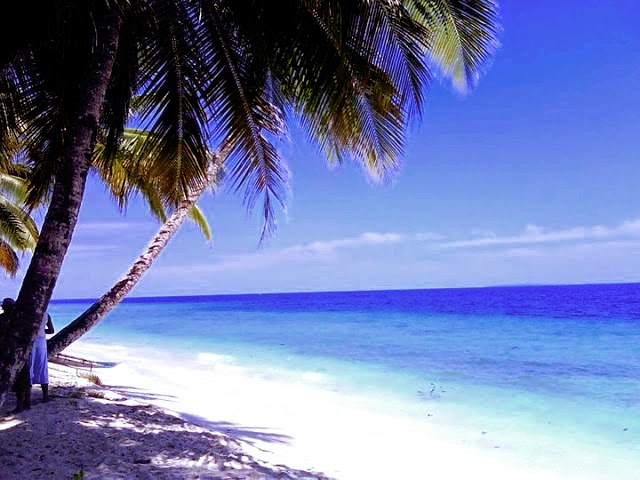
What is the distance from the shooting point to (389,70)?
4977 mm

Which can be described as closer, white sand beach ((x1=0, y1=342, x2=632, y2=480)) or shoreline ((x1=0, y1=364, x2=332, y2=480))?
shoreline ((x1=0, y1=364, x2=332, y2=480))

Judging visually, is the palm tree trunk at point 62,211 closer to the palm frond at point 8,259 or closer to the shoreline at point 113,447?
the shoreline at point 113,447

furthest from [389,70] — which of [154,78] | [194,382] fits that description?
[194,382]

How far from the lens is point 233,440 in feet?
17.5

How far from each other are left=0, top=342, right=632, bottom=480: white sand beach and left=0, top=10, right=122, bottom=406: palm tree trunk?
3.51 feet

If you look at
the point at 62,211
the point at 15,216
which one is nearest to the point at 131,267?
the point at 62,211

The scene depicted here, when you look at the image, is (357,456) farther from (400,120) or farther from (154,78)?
(154,78)

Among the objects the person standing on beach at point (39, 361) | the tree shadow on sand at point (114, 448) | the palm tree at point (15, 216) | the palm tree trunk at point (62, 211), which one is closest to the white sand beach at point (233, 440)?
the tree shadow on sand at point (114, 448)

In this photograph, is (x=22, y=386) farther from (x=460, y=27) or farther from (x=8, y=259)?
(x=8, y=259)

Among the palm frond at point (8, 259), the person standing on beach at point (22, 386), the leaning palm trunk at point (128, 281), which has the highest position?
the palm frond at point (8, 259)

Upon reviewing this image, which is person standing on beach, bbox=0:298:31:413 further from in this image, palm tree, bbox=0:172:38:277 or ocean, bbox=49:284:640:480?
palm tree, bbox=0:172:38:277

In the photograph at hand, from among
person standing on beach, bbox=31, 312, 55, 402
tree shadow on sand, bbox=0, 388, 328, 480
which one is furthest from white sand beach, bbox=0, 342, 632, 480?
person standing on beach, bbox=31, 312, 55, 402

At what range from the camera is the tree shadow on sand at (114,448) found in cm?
396

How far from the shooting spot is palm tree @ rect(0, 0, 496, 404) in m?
4.83
